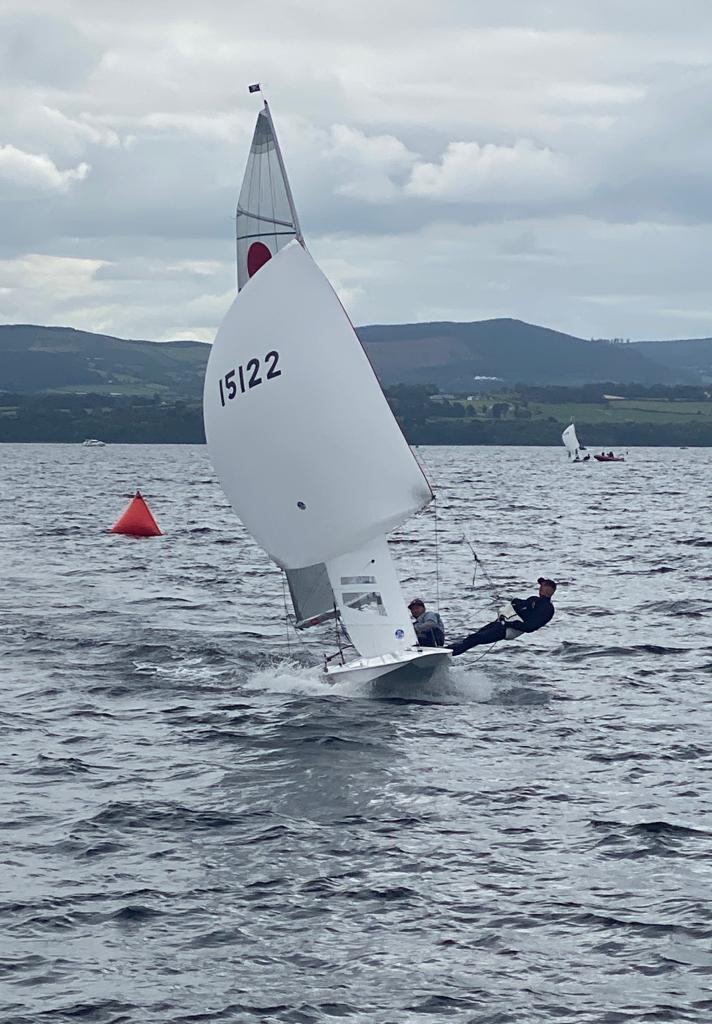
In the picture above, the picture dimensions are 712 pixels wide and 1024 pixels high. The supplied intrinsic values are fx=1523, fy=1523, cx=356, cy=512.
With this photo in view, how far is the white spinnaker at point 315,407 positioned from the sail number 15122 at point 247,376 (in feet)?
0.05

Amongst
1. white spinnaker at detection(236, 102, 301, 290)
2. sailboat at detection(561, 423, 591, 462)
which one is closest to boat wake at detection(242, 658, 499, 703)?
white spinnaker at detection(236, 102, 301, 290)

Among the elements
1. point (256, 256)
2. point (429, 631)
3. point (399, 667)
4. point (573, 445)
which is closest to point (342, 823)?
point (399, 667)

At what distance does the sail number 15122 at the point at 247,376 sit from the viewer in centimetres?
2464

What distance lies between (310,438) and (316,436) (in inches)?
4.3

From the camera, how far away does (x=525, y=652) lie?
31.4 m

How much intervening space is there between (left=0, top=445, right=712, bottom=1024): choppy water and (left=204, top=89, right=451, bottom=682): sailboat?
1524mm

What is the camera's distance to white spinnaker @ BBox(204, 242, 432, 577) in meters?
24.6

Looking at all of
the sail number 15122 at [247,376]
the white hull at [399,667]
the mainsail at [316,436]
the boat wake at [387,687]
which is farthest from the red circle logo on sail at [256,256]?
the boat wake at [387,687]

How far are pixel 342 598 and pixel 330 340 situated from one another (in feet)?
14.3

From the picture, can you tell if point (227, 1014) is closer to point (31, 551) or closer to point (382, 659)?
point (382, 659)

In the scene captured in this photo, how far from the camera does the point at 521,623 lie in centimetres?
2583

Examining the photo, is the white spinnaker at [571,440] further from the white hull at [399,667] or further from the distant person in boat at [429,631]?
the white hull at [399,667]

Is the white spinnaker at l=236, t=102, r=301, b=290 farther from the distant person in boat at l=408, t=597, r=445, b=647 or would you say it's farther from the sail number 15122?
the distant person in boat at l=408, t=597, r=445, b=647

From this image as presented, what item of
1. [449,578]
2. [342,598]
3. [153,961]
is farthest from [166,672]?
[449,578]
